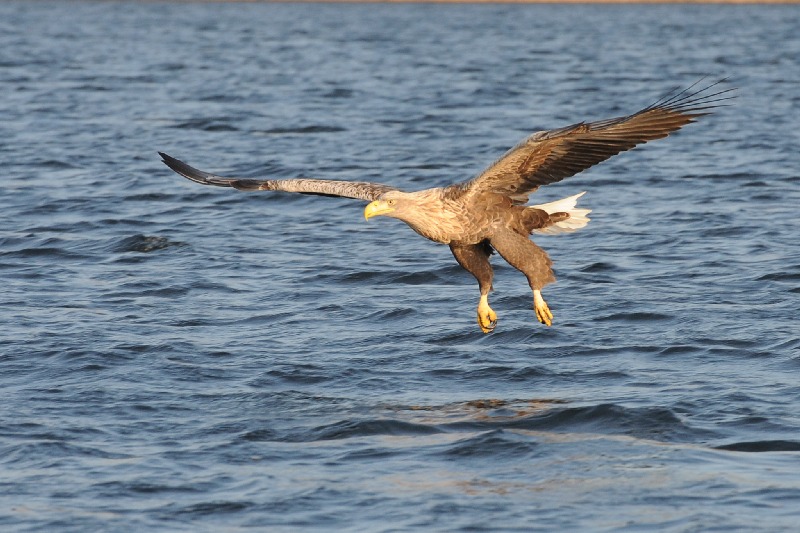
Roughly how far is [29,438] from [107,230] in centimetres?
→ 774

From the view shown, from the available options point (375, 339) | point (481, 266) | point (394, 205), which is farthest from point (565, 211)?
point (375, 339)

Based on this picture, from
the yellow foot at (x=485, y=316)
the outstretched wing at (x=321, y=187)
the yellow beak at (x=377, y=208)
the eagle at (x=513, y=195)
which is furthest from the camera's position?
the yellow foot at (x=485, y=316)

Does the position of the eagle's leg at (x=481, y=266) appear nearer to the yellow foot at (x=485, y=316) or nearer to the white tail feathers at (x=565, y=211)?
the yellow foot at (x=485, y=316)

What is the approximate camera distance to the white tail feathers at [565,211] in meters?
10.2

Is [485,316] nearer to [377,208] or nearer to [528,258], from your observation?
[528,258]

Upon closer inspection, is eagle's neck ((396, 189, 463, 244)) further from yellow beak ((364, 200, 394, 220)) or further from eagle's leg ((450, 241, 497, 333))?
eagle's leg ((450, 241, 497, 333))

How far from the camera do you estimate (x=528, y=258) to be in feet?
32.9

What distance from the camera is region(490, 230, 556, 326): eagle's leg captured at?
9.92 m

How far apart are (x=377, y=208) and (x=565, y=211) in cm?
161

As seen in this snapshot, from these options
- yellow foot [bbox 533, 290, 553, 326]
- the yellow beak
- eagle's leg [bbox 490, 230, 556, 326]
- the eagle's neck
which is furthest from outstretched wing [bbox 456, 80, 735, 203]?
yellow foot [bbox 533, 290, 553, 326]

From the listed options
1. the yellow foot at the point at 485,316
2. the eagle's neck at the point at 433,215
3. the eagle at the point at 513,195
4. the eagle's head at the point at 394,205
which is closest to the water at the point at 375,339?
the yellow foot at the point at 485,316

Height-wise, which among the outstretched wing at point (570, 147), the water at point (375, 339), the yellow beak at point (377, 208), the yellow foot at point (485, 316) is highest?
the outstretched wing at point (570, 147)

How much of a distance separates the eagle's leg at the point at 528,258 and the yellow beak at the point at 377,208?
908mm

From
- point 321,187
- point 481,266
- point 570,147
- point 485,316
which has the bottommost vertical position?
point 485,316
